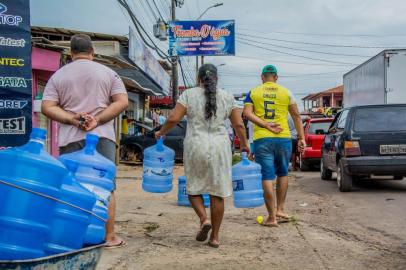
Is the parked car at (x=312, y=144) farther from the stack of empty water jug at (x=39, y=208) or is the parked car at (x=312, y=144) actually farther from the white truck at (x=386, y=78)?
the stack of empty water jug at (x=39, y=208)

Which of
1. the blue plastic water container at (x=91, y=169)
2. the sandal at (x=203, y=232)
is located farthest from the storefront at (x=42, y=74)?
the blue plastic water container at (x=91, y=169)

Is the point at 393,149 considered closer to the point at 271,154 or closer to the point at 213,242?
the point at 271,154

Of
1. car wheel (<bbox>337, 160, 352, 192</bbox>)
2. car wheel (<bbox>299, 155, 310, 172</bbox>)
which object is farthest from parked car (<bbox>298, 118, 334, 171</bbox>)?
car wheel (<bbox>337, 160, 352, 192</bbox>)

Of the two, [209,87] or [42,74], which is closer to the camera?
[209,87]

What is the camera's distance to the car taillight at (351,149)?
9.84 meters

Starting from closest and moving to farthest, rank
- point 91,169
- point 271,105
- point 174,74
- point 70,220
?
point 70,220, point 91,169, point 271,105, point 174,74

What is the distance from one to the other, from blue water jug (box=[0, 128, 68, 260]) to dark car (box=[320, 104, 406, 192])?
308 inches

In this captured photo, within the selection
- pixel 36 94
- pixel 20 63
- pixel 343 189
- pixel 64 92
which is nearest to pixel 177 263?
Answer: pixel 64 92

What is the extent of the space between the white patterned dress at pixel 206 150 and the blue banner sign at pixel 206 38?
25.5m

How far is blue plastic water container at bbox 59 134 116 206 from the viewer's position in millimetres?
3408

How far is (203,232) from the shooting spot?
17.8ft

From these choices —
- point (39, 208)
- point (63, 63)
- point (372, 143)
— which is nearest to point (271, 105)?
point (372, 143)

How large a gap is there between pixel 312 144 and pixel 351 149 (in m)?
5.57

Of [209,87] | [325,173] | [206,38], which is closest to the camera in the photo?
[209,87]
